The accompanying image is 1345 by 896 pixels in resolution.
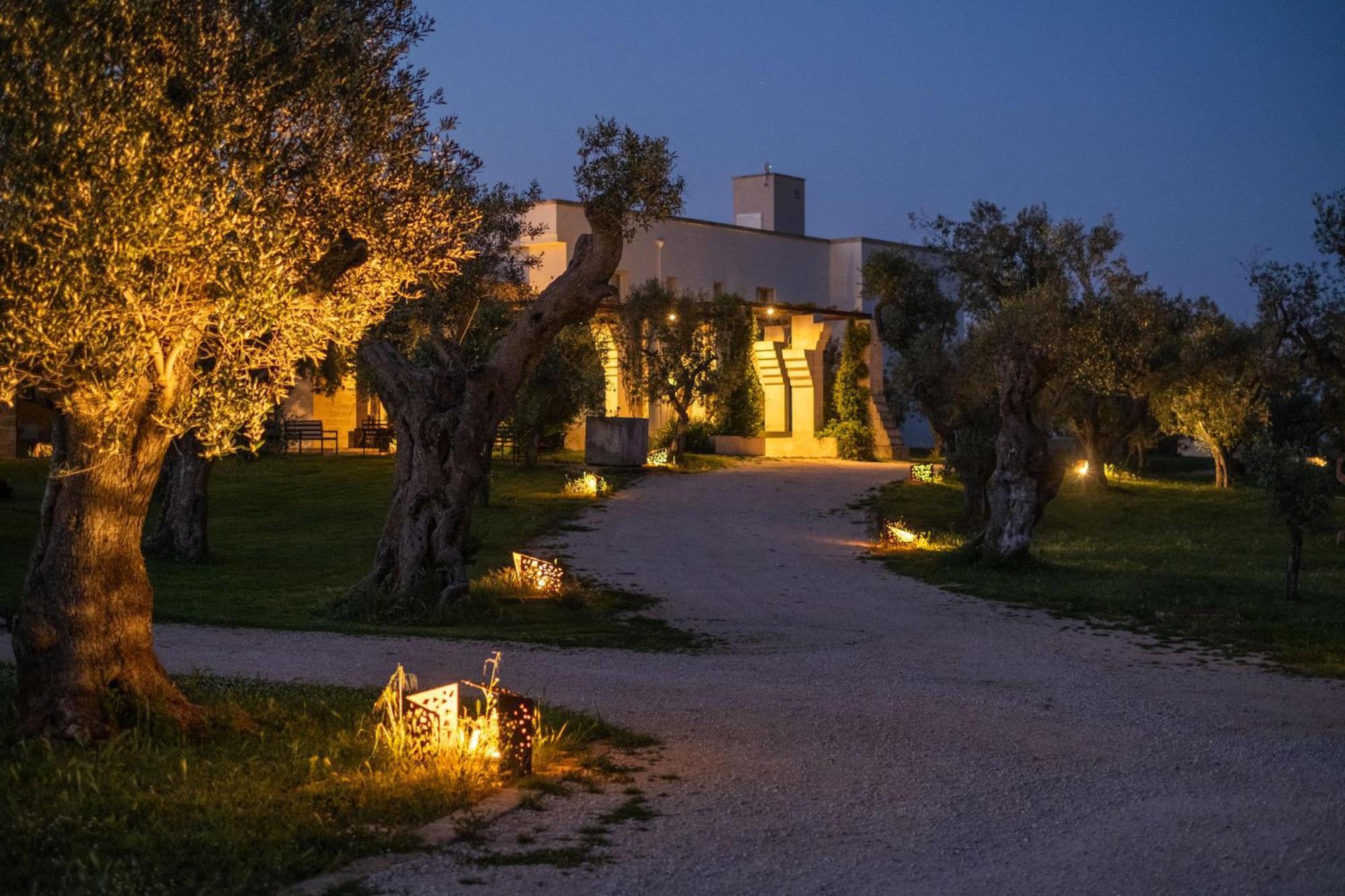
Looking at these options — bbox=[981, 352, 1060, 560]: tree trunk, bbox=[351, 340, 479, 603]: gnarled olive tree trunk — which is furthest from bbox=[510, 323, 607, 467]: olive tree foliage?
bbox=[351, 340, 479, 603]: gnarled olive tree trunk

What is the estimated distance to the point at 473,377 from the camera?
16844 mm

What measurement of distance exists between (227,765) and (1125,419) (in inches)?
1366

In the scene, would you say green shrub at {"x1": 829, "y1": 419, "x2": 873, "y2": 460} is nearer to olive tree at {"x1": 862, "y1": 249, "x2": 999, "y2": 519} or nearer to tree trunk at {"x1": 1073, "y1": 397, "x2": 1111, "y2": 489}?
olive tree at {"x1": 862, "y1": 249, "x2": 999, "y2": 519}

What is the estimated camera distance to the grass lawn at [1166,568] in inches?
615

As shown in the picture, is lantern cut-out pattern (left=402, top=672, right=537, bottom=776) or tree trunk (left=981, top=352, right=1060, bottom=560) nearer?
lantern cut-out pattern (left=402, top=672, right=537, bottom=776)

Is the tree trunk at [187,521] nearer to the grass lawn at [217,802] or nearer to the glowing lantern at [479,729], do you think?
the grass lawn at [217,802]

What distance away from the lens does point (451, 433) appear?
1664 cm

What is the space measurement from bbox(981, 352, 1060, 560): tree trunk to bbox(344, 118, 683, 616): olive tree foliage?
25.9ft

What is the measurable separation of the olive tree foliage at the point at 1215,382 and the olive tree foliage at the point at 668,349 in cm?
1254

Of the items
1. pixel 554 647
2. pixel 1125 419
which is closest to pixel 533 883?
pixel 554 647

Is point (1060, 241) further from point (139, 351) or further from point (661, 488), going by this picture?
point (139, 351)

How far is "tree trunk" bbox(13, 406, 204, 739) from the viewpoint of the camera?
8.25m

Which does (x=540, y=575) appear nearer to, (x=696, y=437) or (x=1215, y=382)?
(x=1215, y=382)

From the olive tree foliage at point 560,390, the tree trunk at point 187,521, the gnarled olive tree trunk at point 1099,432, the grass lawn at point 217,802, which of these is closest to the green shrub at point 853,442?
the gnarled olive tree trunk at point 1099,432
